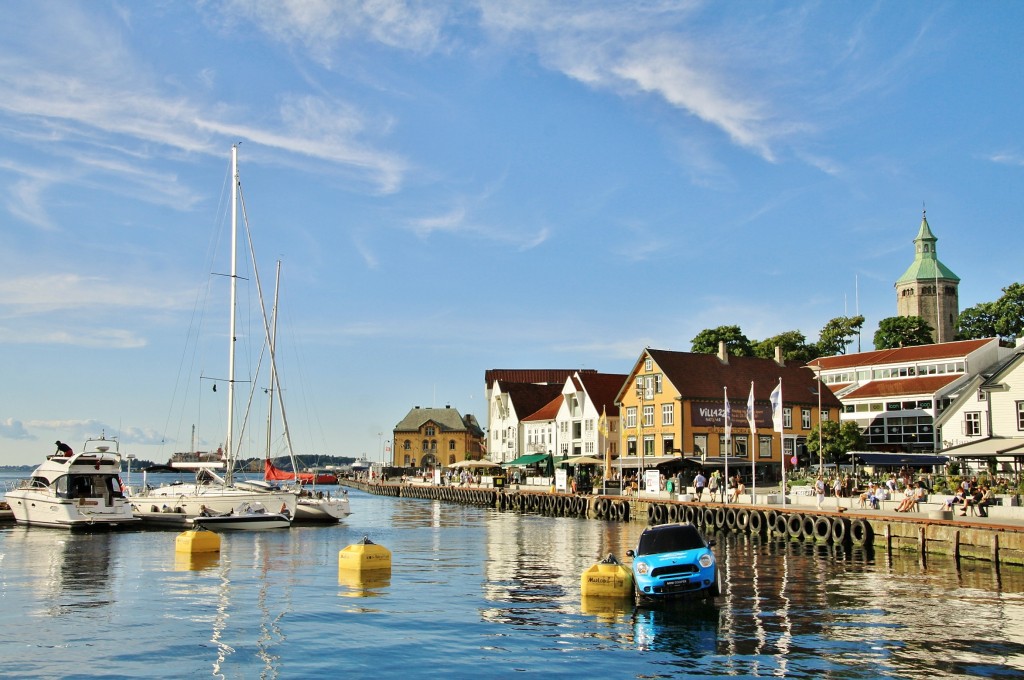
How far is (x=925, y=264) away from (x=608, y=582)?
160 m

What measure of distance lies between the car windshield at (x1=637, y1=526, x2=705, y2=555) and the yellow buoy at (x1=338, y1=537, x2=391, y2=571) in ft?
38.2

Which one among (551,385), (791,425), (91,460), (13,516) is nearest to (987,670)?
(91,460)

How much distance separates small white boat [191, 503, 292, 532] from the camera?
175 ft

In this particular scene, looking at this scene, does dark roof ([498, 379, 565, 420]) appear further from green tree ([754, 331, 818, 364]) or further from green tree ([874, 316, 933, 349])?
green tree ([874, 316, 933, 349])

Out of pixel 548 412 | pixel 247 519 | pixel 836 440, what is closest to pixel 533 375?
pixel 548 412

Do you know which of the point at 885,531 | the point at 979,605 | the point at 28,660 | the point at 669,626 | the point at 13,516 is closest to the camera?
the point at 28,660

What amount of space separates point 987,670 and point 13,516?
5929 centimetres

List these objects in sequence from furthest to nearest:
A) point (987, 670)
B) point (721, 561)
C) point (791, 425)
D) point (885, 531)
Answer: point (791, 425)
point (885, 531)
point (721, 561)
point (987, 670)

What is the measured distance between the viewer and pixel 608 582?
26.9 metres

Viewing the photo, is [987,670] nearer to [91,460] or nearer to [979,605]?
[979,605]

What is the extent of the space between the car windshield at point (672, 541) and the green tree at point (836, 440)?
45278mm

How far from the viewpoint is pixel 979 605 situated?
26.0m

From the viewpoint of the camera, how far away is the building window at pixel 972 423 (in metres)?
66.8

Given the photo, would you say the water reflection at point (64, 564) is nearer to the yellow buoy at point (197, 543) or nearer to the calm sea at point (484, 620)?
the calm sea at point (484, 620)
